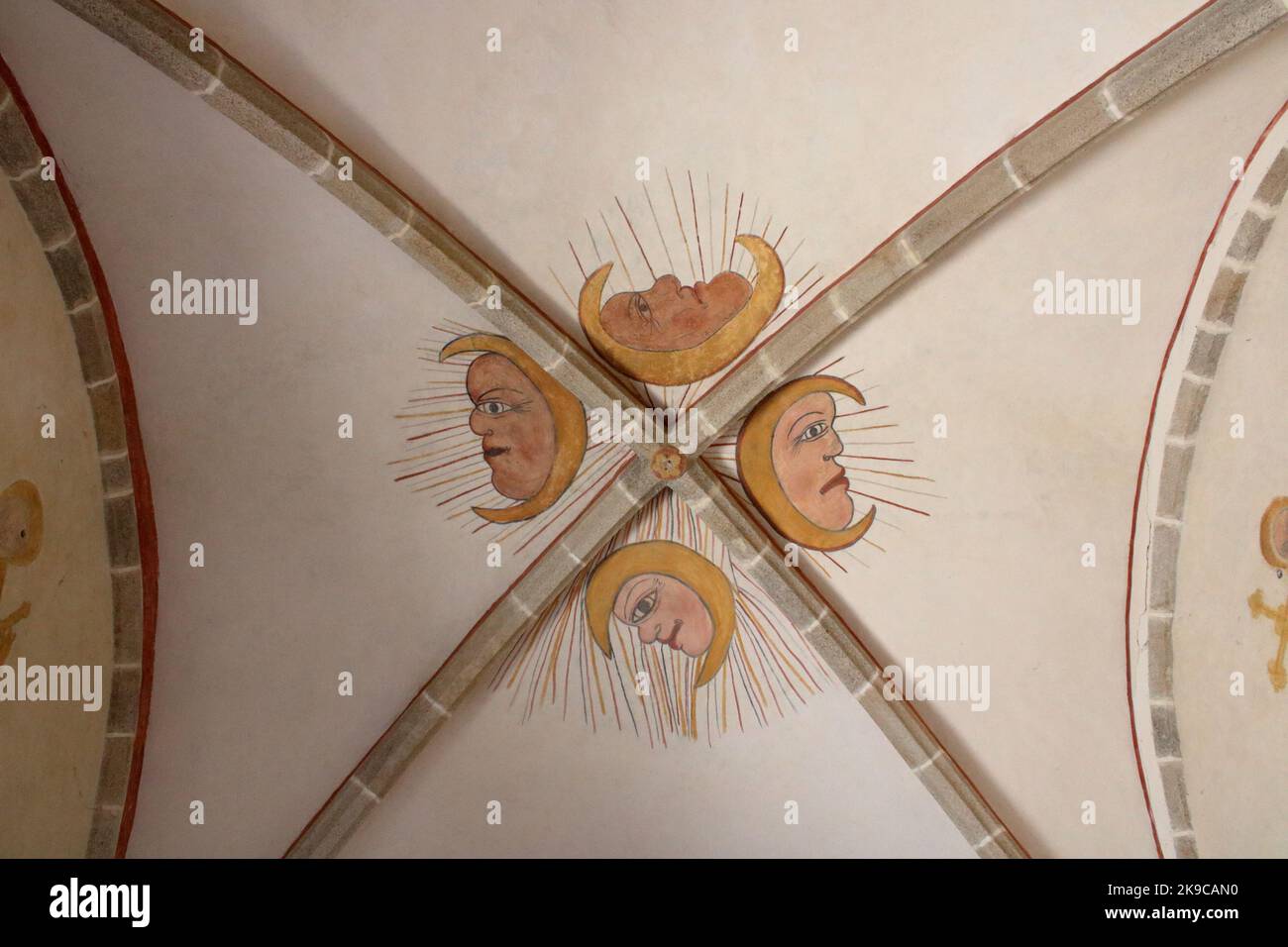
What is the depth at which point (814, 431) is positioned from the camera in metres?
6.11

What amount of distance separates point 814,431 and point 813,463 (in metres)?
0.17

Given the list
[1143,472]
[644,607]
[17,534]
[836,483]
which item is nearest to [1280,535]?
[1143,472]

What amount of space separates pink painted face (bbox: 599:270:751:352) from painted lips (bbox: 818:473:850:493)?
3.34 ft

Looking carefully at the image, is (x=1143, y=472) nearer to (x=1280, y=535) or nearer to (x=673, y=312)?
(x=1280, y=535)

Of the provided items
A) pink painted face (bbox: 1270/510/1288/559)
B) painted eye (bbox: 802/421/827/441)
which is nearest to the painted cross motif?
pink painted face (bbox: 1270/510/1288/559)

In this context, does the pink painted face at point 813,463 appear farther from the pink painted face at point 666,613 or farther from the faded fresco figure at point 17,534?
the faded fresco figure at point 17,534

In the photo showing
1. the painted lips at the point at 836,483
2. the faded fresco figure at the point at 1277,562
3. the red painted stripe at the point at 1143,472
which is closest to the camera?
the red painted stripe at the point at 1143,472

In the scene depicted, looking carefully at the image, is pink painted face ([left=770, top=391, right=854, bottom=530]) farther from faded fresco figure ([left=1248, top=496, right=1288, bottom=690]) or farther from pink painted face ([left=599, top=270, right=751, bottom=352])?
faded fresco figure ([left=1248, top=496, right=1288, bottom=690])

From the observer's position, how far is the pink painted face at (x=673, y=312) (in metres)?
5.89

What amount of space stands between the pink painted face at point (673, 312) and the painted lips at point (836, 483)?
102 centimetres

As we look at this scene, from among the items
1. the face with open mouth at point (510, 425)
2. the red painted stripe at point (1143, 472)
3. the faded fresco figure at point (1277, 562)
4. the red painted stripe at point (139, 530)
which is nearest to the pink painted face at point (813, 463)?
the face with open mouth at point (510, 425)

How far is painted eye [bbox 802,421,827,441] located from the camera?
610cm

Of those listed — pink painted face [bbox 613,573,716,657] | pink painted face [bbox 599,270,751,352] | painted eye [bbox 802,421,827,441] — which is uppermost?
pink painted face [bbox 599,270,751,352]
